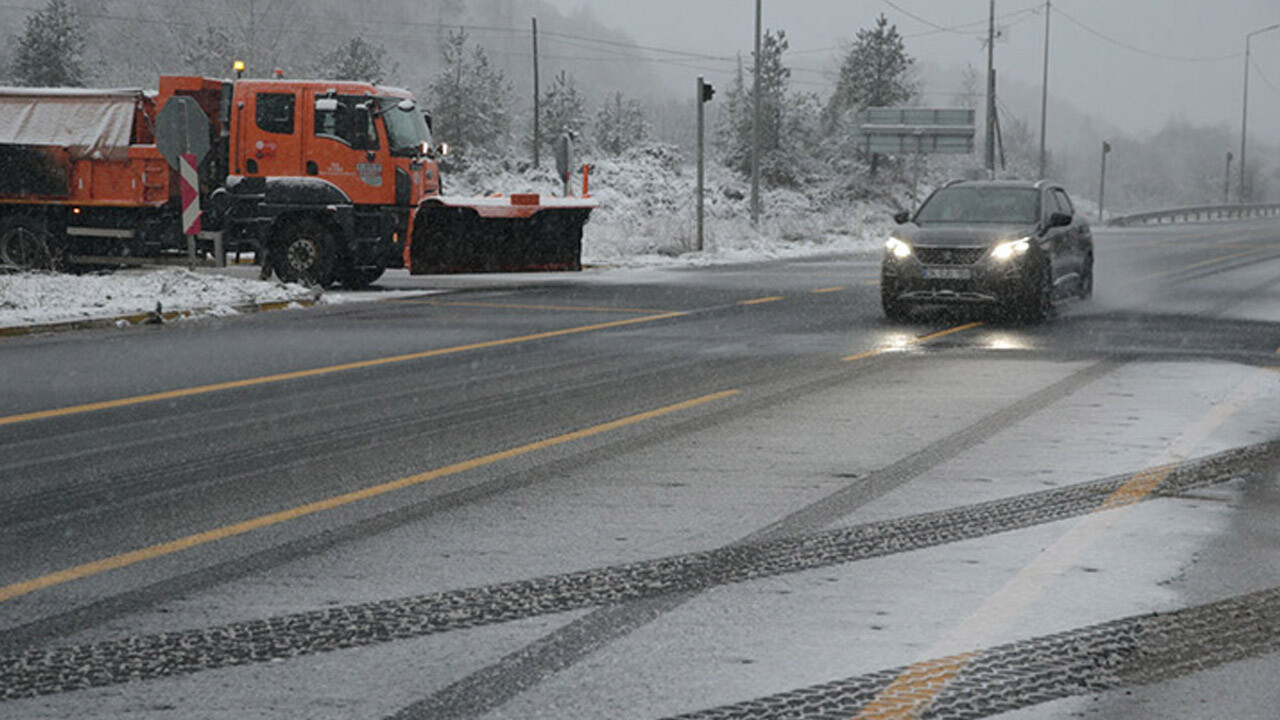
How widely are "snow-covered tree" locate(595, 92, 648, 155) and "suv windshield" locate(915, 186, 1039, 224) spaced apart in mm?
75678

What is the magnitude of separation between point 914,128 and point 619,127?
55.5 m

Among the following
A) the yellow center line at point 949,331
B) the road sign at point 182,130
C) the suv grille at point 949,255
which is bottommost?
the yellow center line at point 949,331

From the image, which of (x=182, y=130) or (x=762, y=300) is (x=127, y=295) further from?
(x=762, y=300)

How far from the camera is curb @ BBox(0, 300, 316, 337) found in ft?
51.6

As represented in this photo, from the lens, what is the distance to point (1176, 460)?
830 cm

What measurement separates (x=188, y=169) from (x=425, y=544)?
14.5m

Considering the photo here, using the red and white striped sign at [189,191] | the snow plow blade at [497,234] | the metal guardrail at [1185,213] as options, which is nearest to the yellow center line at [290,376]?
the snow plow blade at [497,234]

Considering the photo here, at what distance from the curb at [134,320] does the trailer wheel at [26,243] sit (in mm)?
5167

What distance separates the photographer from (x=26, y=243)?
73.4 ft

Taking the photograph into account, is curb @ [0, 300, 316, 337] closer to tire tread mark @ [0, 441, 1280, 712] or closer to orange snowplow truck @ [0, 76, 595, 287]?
orange snowplow truck @ [0, 76, 595, 287]

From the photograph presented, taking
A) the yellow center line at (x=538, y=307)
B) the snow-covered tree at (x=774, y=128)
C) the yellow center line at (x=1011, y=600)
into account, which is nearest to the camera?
the yellow center line at (x=1011, y=600)

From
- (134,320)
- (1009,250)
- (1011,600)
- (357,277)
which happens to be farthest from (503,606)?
(357,277)

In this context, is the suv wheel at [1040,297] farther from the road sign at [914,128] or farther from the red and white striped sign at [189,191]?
the road sign at [914,128]

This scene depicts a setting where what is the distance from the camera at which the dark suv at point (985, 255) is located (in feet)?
55.4
